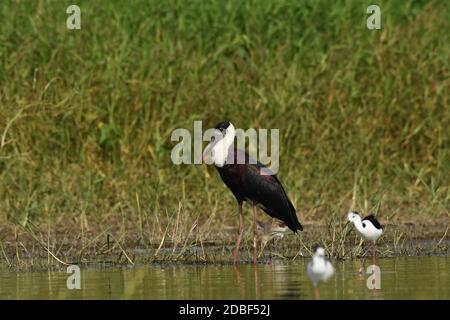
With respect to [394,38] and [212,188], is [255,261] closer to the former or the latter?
[212,188]

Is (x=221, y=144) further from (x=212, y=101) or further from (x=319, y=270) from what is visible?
(x=319, y=270)

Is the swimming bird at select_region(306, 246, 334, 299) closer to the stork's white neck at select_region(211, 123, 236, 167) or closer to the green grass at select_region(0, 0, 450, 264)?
the stork's white neck at select_region(211, 123, 236, 167)

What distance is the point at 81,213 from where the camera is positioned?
10633 mm

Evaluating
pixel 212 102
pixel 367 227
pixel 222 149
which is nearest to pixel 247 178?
pixel 222 149

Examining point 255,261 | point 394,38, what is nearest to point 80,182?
point 255,261

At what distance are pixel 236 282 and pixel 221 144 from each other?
2.08m

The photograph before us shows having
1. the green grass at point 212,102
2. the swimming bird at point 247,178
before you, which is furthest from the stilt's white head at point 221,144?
the green grass at point 212,102

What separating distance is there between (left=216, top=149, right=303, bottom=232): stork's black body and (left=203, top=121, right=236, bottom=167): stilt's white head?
47mm

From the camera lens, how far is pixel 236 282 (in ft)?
26.8

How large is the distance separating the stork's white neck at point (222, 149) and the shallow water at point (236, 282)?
3.71 feet

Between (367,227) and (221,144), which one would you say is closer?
(367,227)

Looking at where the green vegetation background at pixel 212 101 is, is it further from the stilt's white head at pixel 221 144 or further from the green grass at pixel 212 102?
the stilt's white head at pixel 221 144

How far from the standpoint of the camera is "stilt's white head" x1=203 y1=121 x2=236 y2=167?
9.95 metres

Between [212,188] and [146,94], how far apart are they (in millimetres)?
1240
